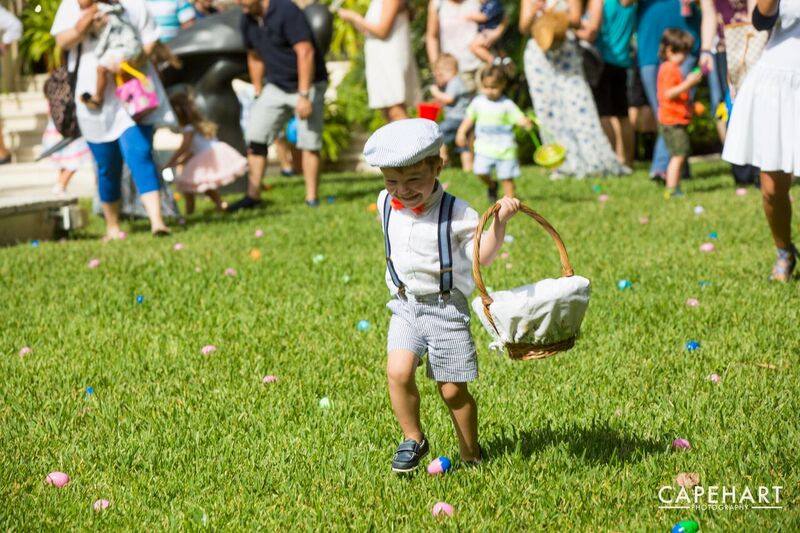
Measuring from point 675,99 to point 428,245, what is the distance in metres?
6.78

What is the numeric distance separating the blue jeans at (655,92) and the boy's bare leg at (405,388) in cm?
687

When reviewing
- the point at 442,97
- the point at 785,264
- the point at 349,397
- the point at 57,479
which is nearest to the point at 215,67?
the point at 442,97

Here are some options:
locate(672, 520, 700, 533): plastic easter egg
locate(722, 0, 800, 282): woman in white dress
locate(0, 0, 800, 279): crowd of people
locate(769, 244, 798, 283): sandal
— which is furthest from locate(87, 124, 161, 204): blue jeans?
locate(672, 520, 700, 533): plastic easter egg

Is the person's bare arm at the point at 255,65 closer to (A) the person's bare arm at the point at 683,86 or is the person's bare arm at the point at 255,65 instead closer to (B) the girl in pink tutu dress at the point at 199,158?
(B) the girl in pink tutu dress at the point at 199,158

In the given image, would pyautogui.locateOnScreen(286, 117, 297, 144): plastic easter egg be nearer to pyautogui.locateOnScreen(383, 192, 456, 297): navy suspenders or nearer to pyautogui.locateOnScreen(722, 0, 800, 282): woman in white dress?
pyautogui.locateOnScreen(722, 0, 800, 282): woman in white dress

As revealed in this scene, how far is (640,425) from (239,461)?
1366 mm

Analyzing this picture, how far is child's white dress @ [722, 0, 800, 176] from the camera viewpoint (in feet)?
16.2

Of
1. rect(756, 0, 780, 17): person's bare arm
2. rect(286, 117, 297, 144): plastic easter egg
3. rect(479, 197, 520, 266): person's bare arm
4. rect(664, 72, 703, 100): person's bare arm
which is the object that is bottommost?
rect(286, 117, 297, 144): plastic easter egg

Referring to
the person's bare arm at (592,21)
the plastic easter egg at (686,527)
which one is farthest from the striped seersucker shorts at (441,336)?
the person's bare arm at (592,21)

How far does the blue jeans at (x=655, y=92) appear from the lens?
970 cm

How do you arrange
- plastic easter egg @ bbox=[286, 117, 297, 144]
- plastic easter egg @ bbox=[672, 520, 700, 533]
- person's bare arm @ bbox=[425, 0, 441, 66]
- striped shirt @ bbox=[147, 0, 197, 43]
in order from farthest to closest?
plastic easter egg @ bbox=[286, 117, 297, 144]
person's bare arm @ bbox=[425, 0, 441, 66]
striped shirt @ bbox=[147, 0, 197, 43]
plastic easter egg @ bbox=[672, 520, 700, 533]

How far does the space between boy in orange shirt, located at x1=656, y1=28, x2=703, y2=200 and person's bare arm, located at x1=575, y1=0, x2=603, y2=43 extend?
42.5 inches

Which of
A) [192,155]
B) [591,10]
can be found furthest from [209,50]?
[591,10]

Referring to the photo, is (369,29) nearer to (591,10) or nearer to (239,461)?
(591,10)
